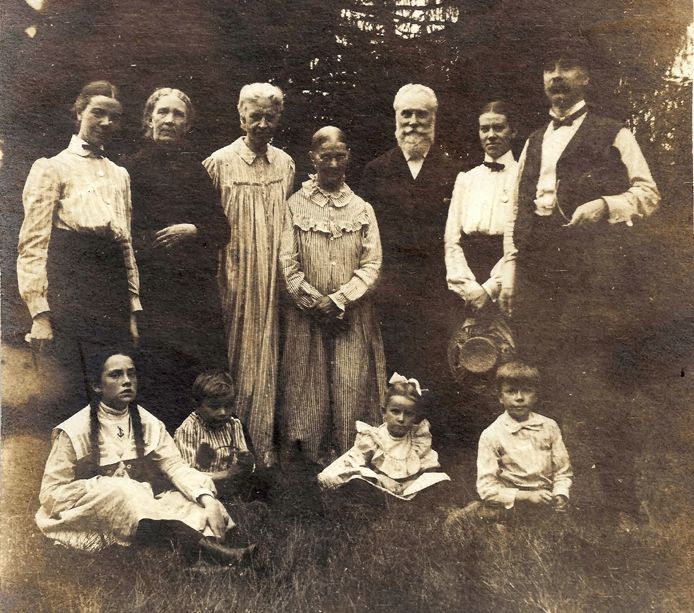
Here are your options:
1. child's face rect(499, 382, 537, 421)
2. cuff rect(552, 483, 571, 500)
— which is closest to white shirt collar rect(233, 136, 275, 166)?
child's face rect(499, 382, 537, 421)

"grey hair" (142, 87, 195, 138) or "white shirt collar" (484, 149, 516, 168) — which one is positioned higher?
"grey hair" (142, 87, 195, 138)

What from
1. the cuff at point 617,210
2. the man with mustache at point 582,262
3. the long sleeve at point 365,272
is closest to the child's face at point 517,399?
the man with mustache at point 582,262

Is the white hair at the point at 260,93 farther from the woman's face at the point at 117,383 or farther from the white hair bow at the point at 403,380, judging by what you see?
the white hair bow at the point at 403,380

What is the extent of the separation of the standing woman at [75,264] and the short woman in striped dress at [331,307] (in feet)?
3.22

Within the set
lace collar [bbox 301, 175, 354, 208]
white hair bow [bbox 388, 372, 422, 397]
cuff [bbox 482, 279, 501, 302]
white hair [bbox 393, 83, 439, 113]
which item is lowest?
white hair bow [bbox 388, 372, 422, 397]

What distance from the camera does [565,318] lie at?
5812 mm

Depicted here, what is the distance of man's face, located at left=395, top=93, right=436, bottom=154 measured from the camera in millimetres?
5883

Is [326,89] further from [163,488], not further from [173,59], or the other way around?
[163,488]

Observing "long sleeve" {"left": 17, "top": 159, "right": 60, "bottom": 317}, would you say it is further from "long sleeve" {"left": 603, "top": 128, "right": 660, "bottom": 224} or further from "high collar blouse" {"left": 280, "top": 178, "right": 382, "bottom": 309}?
"long sleeve" {"left": 603, "top": 128, "right": 660, "bottom": 224}

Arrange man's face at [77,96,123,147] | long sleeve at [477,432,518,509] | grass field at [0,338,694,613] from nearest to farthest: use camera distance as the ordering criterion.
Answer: grass field at [0,338,694,613] < long sleeve at [477,432,518,509] < man's face at [77,96,123,147]

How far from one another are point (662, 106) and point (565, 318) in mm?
1447

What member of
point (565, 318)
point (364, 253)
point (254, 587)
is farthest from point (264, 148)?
point (254, 587)

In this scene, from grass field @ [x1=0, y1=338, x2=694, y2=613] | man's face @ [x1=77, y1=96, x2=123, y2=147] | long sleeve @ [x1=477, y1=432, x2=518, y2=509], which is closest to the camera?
grass field @ [x1=0, y1=338, x2=694, y2=613]

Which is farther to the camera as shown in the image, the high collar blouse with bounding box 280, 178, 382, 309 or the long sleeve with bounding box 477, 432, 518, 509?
the high collar blouse with bounding box 280, 178, 382, 309
